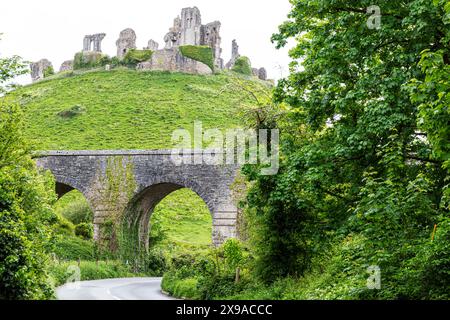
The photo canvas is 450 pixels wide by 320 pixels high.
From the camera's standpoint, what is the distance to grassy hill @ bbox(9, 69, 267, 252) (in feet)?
157

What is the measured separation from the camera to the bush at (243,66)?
8800 centimetres

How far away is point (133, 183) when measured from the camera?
33344 millimetres

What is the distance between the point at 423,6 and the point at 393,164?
313 centimetres

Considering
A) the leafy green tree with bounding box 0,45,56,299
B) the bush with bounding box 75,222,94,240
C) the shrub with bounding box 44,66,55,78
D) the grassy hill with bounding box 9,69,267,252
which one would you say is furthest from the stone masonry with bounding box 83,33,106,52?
the leafy green tree with bounding box 0,45,56,299

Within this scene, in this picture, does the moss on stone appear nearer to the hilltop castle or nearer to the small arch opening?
the hilltop castle

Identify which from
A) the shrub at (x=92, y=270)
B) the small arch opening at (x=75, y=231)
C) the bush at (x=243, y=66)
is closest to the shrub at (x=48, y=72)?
the bush at (x=243, y=66)

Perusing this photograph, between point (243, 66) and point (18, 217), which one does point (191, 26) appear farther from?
point (18, 217)

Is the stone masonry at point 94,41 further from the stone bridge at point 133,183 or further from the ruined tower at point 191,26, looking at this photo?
the stone bridge at point 133,183

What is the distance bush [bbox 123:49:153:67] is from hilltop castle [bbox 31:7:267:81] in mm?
391

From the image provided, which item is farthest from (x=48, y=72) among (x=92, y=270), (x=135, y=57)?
(x=92, y=270)

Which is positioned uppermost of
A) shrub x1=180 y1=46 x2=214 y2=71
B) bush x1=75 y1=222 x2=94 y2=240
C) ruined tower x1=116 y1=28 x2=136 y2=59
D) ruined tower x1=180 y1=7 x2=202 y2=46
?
ruined tower x1=180 y1=7 x2=202 y2=46

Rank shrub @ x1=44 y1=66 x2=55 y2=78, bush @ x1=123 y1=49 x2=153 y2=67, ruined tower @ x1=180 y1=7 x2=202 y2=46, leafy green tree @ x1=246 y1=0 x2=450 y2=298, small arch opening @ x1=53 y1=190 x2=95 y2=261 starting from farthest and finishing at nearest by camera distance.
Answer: ruined tower @ x1=180 y1=7 x2=202 y2=46
shrub @ x1=44 y1=66 x2=55 y2=78
bush @ x1=123 y1=49 x2=153 y2=67
small arch opening @ x1=53 y1=190 x2=95 y2=261
leafy green tree @ x1=246 y1=0 x2=450 y2=298
